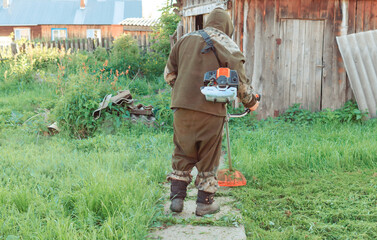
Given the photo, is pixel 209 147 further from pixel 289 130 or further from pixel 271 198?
pixel 289 130

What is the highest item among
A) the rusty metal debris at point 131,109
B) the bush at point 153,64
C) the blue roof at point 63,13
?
the blue roof at point 63,13

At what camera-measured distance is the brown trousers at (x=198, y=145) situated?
3645 millimetres

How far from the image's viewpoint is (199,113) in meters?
3.63

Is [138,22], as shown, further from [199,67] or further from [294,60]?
[199,67]

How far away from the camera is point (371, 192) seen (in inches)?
176

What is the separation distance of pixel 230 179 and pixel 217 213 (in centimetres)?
87

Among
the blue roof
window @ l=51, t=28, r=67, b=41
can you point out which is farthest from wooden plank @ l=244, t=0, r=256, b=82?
window @ l=51, t=28, r=67, b=41

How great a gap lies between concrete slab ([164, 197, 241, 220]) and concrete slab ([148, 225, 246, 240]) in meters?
0.27

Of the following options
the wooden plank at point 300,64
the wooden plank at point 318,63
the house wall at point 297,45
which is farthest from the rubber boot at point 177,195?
the wooden plank at point 318,63

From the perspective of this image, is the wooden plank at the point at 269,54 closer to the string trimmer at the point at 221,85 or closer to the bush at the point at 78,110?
the bush at the point at 78,110

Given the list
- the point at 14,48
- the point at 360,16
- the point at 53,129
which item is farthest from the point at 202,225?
the point at 14,48

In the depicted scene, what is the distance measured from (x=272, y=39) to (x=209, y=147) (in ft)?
Result: 17.5

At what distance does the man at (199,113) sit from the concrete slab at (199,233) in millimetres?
320

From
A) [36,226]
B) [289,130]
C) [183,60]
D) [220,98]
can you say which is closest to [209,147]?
[220,98]
